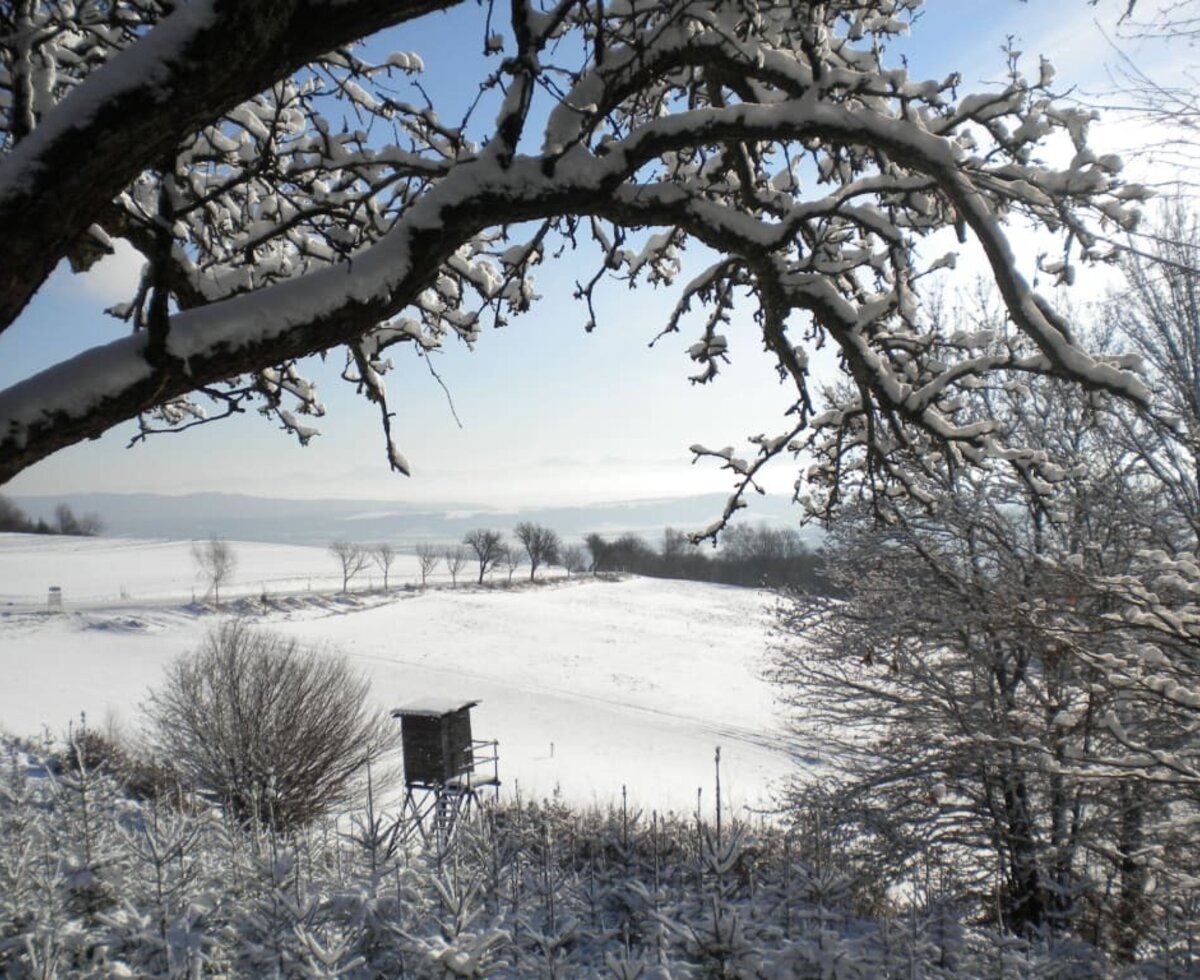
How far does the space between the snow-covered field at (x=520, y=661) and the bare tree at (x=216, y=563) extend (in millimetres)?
1322

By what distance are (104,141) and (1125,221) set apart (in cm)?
357

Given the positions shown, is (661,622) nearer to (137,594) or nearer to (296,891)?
(137,594)

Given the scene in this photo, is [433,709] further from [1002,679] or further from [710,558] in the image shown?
[710,558]

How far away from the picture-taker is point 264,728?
17.4 metres

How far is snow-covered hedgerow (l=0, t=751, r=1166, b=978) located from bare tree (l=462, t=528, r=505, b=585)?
231 feet

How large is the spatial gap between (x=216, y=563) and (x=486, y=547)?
26.4 metres

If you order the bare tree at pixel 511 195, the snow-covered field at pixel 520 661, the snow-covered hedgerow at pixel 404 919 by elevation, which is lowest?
the snow-covered field at pixel 520 661

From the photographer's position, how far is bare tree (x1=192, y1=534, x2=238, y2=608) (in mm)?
59312

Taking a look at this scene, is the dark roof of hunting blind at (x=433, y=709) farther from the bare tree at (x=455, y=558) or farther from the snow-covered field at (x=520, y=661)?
the bare tree at (x=455, y=558)

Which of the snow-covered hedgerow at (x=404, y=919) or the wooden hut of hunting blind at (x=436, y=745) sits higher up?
the snow-covered hedgerow at (x=404, y=919)

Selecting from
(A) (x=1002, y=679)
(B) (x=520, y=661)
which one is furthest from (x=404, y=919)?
(B) (x=520, y=661)

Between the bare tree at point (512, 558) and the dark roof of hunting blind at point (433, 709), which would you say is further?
the bare tree at point (512, 558)

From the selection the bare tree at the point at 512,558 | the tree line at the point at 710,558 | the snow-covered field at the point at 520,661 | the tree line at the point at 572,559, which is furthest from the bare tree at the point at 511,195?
the bare tree at the point at 512,558

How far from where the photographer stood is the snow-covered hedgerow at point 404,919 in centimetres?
483
